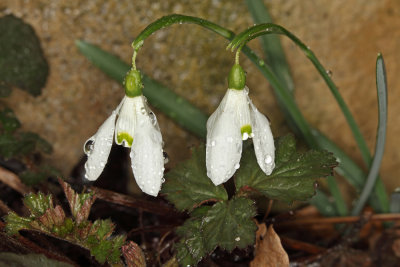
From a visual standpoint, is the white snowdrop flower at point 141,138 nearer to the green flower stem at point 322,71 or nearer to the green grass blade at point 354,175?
the green flower stem at point 322,71

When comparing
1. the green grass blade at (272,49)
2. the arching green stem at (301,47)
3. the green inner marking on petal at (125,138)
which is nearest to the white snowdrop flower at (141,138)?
the green inner marking on petal at (125,138)

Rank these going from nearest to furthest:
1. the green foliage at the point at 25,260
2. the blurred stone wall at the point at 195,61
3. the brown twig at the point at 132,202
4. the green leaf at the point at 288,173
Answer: the green foliage at the point at 25,260 < the green leaf at the point at 288,173 < the brown twig at the point at 132,202 < the blurred stone wall at the point at 195,61

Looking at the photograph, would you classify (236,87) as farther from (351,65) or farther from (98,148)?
(351,65)

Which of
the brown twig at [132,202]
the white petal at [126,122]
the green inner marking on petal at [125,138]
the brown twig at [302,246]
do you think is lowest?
the brown twig at [302,246]

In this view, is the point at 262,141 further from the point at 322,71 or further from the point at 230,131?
the point at 322,71

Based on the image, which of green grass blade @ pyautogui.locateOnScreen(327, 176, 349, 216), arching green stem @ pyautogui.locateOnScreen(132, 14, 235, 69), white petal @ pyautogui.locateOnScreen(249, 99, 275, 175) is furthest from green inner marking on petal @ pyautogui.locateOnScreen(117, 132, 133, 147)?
green grass blade @ pyautogui.locateOnScreen(327, 176, 349, 216)

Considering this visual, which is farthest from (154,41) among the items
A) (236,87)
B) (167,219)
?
(236,87)

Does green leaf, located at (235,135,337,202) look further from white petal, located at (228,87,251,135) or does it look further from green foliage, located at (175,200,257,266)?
white petal, located at (228,87,251,135)

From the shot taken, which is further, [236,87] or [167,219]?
[167,219]
